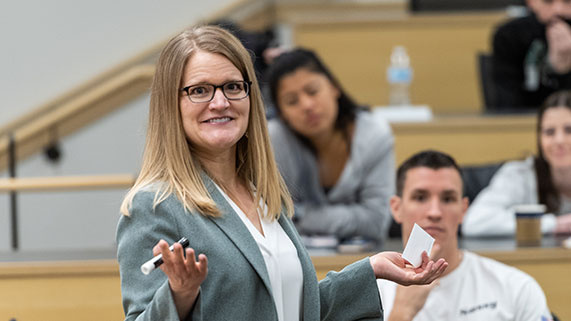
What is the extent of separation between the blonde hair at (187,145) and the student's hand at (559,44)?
312 cm

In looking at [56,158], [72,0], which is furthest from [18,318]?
[72,0]

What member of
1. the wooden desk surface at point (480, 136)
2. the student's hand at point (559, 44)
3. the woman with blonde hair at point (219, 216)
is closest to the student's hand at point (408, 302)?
the woman with blonde hair at point (219, 216)

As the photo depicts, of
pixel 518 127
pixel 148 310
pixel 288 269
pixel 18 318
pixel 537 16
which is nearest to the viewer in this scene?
pixel 148 310

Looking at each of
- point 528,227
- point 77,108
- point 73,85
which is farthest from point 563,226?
point 73,85

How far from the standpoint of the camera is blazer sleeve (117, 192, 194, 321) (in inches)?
57.3

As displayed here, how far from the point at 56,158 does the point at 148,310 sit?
370 centimetres

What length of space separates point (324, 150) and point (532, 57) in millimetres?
1760

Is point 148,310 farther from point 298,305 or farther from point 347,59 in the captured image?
point 347,59

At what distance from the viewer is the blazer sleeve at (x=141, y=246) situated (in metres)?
1.46

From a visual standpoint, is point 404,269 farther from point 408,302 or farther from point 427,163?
point 427,163

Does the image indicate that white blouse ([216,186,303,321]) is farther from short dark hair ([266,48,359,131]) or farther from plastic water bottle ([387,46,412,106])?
plastic water bottle ([387,46,412,106])

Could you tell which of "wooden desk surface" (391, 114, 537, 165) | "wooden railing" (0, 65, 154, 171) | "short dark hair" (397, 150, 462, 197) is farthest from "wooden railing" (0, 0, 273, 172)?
"short dark hair" (397, 150, 462, 197)

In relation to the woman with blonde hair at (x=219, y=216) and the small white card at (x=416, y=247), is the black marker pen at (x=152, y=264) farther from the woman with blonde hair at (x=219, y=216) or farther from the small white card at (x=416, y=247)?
the small white card at (x=416, y=247)

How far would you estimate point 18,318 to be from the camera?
269 centimetres
